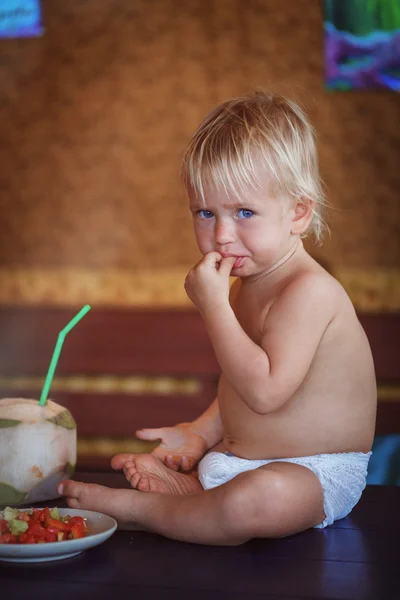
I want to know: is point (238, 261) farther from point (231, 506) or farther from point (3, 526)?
point (3, 526)

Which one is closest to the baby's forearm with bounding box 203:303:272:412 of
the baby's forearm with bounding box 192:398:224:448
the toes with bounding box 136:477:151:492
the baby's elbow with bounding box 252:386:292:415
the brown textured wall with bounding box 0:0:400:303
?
the baby's elbow with bounding box 252:386:292:415

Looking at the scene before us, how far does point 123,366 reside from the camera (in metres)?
2.69

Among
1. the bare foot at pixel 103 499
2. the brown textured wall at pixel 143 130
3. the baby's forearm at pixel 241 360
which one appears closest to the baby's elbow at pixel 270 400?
the baby's forearm at pixel 241 360

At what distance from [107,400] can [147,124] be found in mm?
899

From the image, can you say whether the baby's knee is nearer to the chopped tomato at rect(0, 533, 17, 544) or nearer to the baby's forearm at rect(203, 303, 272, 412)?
the baby's forearm at rect(203, 303, 272, 412)

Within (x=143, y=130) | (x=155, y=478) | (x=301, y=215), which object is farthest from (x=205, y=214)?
(x=143, y=130)

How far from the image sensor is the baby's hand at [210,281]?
1.20 m

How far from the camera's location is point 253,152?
1.23 meters

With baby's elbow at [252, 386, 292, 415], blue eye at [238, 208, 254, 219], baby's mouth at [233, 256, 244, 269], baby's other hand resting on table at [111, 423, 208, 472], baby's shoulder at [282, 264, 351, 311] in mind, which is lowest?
baby's other hand resting on table at [111, 423, 208, 472]

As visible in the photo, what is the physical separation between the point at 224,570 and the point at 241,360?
0.28 metres

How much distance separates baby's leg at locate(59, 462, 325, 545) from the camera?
1.08 metres

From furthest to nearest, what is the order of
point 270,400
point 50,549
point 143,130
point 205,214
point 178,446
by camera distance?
1. point 143,130
2. point 178,446
3. point 205,214
4. point 270,400
5. point 50,549

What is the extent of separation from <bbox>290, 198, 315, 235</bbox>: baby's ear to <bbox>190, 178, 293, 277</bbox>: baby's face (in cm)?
2

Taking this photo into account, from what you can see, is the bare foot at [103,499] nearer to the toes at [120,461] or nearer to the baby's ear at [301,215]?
the toes at [120,461]
